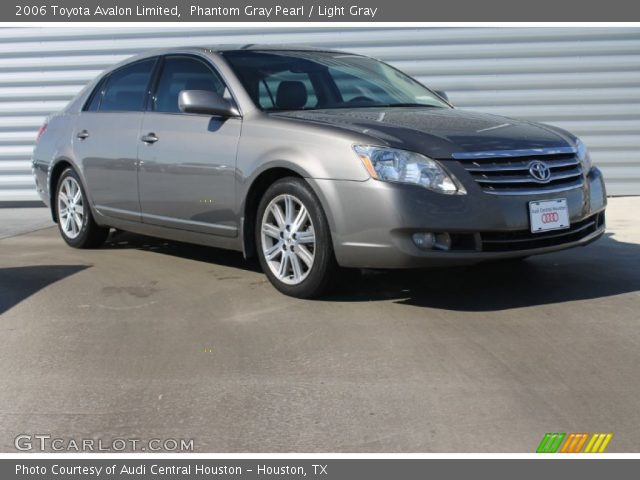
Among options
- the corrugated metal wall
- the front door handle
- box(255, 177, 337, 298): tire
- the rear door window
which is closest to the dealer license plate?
box(255, 177, 337, 298): tire

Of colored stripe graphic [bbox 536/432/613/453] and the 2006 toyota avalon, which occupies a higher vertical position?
the 2006 toyota avalon

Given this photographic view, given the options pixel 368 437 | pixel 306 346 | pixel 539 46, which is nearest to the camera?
pixel 368 437

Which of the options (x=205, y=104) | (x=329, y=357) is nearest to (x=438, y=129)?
(x=205, y=104)

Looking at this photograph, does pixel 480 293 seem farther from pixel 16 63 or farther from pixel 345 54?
pixel 16 63

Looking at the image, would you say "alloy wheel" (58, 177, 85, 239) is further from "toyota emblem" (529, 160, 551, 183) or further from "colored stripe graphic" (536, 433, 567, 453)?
"colored stripe graphic" (536, 433, 567, 453)

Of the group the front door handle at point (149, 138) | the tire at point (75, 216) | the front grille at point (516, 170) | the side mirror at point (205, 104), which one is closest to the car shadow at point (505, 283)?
the front grille at point (516, 170)

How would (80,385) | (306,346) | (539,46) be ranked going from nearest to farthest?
(80,385) < (306,346) < (539,46)

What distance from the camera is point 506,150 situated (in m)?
5.43

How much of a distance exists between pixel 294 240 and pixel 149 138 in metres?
1.61

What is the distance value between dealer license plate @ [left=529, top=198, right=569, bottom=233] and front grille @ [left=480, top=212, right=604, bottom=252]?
44mm

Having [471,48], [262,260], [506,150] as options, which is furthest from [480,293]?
[471,48]

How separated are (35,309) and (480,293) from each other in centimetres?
258

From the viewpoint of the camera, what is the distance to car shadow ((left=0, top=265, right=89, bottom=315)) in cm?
605

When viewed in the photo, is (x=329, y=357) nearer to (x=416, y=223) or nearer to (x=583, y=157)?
(x=416, y=223)
